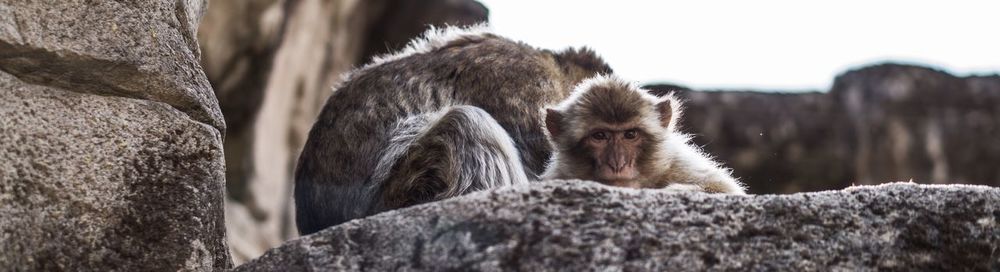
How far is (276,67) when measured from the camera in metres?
14.4

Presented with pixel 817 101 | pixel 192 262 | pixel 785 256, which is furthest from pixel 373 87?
pixel 817 101

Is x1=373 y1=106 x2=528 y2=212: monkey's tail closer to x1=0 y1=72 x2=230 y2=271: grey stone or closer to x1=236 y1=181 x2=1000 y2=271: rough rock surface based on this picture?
x1=0 y1=72 x2=230 y2=271: grey stone

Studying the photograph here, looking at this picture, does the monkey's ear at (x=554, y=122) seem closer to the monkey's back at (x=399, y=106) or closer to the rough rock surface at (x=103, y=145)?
the monkey's back at (x=399, y=106)

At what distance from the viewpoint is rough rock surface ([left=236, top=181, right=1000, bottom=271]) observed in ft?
10.9

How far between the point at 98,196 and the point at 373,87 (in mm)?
3090

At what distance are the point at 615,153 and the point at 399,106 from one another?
1.48 metres

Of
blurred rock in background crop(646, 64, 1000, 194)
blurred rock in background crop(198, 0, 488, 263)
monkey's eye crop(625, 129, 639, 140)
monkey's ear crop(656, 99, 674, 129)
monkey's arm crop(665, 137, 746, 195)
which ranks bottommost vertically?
monkey's arm crop(665, 137, 746, 195)

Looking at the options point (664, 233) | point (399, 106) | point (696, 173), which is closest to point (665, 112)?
point (696, 173)

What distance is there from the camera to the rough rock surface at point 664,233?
10.9ft

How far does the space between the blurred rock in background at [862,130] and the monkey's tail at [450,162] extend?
35.6 feet

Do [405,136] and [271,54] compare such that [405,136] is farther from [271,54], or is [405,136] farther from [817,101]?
[817,101]

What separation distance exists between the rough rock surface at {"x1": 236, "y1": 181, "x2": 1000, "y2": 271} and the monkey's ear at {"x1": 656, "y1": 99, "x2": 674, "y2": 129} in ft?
7.34

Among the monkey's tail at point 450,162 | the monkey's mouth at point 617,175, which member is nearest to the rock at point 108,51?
the monkey's mouth at point 617,175

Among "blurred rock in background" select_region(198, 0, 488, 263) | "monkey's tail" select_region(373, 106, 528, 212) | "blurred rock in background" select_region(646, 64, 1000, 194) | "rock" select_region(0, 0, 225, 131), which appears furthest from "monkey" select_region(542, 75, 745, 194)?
"blurred rock in background" select_region(646, 64, 1000, 194)
